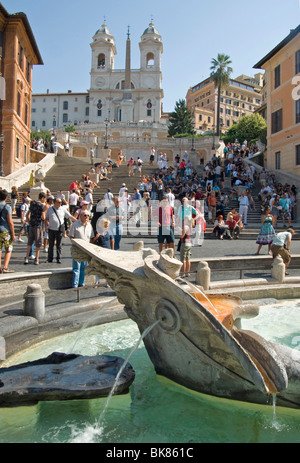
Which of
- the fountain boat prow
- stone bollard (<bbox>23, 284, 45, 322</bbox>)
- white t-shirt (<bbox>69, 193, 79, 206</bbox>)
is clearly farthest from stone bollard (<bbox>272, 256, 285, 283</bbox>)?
white t-shirt (<bbox>69, 193, 79, 206</bbox>)

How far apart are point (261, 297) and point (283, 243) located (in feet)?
6.52

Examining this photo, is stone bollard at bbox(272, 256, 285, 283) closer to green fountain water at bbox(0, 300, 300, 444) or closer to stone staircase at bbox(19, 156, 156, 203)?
green fountain water at bbox(0, 300, 300, 444)

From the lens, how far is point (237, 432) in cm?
321

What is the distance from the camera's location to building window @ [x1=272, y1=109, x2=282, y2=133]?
1124 inches

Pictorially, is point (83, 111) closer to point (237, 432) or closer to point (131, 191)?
point (131, 191)

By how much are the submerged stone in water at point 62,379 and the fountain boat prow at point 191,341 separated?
1.56 feet

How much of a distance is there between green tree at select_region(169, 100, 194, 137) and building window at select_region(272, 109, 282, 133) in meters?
41.8

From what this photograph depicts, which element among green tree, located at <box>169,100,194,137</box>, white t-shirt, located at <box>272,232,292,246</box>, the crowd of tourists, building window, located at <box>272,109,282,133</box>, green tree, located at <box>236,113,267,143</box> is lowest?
white t-shirt, located at <box>272,232,292,246</box>

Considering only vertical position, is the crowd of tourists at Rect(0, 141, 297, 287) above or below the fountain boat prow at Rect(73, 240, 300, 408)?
above

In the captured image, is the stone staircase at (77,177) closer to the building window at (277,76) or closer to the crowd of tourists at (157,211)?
the crowd of tourists at (157,211)

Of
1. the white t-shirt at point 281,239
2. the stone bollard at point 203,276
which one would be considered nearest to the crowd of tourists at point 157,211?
the stone bollard at point 203,276

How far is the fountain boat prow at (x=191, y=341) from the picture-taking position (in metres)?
3.25
